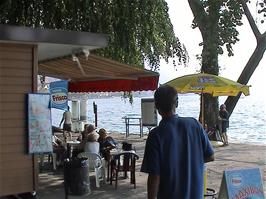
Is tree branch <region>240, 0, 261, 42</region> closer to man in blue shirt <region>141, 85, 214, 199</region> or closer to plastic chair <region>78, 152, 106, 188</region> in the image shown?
plastic chair <region>78, 152, 106, 188</region>

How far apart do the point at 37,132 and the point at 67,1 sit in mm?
5316

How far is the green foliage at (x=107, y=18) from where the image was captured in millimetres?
11711

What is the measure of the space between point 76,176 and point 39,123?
137 centimetres

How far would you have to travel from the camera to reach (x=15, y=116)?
7.08 m

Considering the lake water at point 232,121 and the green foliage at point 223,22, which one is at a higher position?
the green foliage at point 223,22

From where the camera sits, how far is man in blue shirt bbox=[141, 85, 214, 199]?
358 cm

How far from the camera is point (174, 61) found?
1841 centimetres

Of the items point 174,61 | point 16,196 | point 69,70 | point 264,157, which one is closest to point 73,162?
point 16,196

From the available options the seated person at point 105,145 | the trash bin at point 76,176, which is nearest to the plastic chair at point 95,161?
the seated person at point 105,145

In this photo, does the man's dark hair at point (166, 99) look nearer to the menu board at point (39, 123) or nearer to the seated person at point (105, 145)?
the menu board at point (39, 123)

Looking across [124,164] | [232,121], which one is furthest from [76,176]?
[232,121]

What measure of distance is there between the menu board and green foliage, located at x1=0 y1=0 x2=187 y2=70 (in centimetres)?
445

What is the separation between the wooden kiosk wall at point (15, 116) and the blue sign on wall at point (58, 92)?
6.01 metres

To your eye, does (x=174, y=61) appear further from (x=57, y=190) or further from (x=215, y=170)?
(x=57, y=190)
